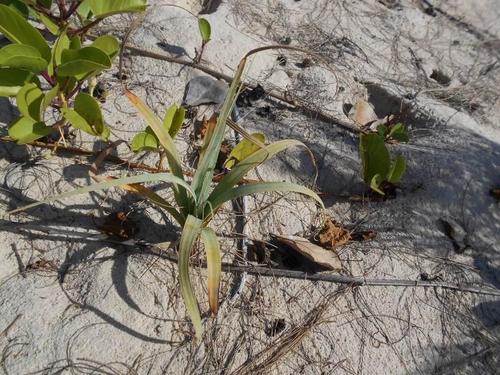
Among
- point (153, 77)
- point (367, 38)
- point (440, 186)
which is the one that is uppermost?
point (367, 38)

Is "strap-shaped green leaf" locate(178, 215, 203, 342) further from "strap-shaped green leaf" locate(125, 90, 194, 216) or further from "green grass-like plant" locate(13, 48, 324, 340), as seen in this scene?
"strap-shaped green leaf" locate(125, 90, 194, 216)

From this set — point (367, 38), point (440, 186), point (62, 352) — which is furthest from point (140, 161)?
point (367, 38)

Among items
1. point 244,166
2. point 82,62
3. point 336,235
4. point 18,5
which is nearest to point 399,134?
point 336,235

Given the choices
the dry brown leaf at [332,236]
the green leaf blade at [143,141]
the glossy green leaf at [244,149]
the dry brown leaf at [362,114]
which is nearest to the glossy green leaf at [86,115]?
the green leaf blade at [143,141]

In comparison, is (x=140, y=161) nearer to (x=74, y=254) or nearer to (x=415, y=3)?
(x=74, y=254)

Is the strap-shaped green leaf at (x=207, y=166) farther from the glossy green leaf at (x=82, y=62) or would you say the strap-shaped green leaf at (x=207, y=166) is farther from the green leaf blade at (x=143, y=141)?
the glossy green leaf at (x=82, y=62)

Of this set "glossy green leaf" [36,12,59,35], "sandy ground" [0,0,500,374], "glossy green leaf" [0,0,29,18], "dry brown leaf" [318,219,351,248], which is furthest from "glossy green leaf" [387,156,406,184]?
"glossy green leaf" [0,0,29,18]
